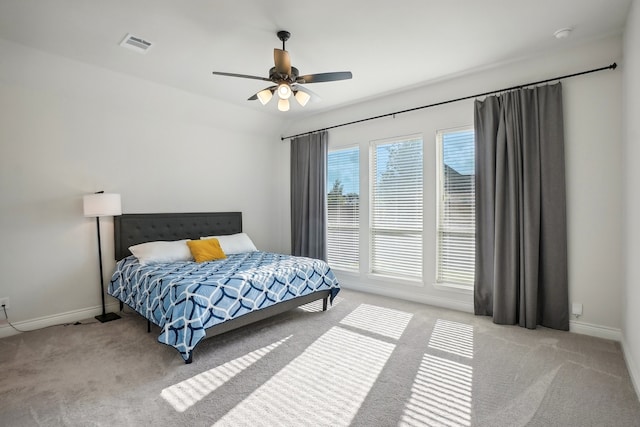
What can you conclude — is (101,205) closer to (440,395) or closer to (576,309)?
(440,395)

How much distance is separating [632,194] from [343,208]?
3.26 meters

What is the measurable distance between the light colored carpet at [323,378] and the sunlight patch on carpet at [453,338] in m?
0.02

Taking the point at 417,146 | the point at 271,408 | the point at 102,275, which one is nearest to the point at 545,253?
the point at 417,146

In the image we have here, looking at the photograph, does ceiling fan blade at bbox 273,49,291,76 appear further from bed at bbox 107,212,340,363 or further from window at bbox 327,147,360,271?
window at bbox 327,147,360,271

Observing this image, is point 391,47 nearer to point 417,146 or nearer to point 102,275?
point 417,146

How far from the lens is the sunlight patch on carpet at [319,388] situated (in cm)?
191

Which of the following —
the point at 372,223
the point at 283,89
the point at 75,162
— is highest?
the point at 283,89

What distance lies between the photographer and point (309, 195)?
5215mm

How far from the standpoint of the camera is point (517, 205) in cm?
329

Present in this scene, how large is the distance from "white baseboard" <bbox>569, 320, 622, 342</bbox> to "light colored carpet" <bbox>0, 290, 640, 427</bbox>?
0.09 meters

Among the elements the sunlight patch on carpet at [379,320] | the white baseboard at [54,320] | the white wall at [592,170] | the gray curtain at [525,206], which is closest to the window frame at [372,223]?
the sunlight patch on carpet at [379,320]

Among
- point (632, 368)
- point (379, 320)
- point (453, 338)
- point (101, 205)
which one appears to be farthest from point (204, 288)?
point (632, 368)

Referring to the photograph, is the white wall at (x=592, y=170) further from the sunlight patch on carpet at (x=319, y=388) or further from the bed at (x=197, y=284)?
the bed at (x=197, y=284)

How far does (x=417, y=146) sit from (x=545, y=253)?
189 cm
